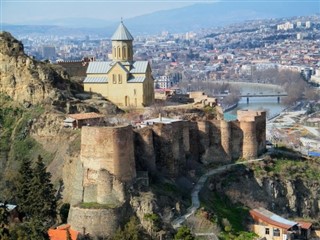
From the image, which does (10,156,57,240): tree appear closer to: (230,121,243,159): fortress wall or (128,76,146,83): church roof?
(230,121,243,159): fortress wall

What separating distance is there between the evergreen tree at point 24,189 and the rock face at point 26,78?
7.39 meters

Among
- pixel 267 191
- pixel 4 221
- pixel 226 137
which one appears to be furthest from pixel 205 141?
pixel 4 221

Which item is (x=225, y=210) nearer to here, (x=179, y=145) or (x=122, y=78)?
(x=179, y=145)

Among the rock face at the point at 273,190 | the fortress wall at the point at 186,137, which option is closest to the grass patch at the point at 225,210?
the rock face at the point at 273,190

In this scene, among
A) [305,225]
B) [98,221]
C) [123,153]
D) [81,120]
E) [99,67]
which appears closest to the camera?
[98,221]

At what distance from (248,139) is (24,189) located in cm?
982

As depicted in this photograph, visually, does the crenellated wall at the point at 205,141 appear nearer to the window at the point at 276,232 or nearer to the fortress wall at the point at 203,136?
the fortress wall at the point at 203,136

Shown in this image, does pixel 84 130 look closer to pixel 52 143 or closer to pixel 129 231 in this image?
pixel 129 231

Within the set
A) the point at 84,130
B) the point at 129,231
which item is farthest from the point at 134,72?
the point at 129,231

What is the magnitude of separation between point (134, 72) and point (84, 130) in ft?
37.9

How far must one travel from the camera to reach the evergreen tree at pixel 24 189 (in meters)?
22.5

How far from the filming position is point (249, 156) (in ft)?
94.4

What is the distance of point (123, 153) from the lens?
880 inches

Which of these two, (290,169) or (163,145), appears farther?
(290,169)
